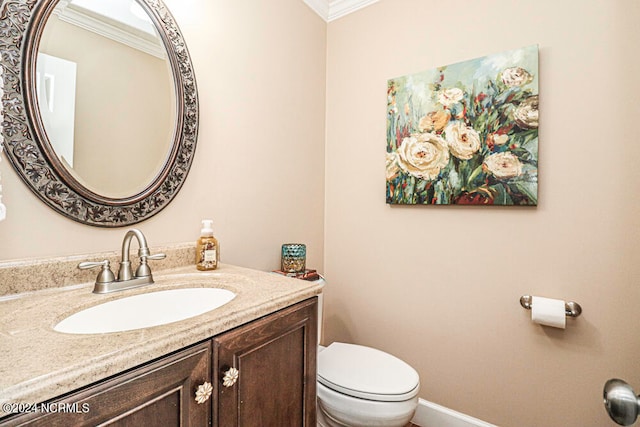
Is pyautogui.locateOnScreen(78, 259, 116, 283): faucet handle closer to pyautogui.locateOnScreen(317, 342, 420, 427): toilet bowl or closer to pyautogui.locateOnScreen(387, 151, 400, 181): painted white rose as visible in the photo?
pyautogui.locateOnScreen(317, 342, 420, 427): toilet bowl

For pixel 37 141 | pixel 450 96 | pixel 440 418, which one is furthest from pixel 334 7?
pixel 440 418

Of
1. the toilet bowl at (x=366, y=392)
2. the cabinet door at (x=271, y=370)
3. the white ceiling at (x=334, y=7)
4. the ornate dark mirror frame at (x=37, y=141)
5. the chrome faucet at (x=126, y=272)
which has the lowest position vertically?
the toilet bowl at (x=366, y=392)

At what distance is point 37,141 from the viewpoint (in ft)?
2.92

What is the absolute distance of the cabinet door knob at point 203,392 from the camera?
659 mm

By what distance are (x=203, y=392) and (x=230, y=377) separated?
0.08m

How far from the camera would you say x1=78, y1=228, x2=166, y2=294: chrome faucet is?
0.92m

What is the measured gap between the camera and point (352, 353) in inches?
58.1

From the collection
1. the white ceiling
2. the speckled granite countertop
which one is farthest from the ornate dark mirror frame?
the white ceiling

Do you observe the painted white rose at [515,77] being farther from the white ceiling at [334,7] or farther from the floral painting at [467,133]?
the white ceiling at [334,7]

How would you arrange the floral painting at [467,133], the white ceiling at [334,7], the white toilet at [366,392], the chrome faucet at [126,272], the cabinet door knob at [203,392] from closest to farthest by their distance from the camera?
the cabinet door knob at [203,392], the chrome faucet at [126,272], the white toilet at [366,392], the floral painting at [467,133], the white ceiling at [334,7]

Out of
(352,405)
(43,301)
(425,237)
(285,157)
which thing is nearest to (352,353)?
(352,405)

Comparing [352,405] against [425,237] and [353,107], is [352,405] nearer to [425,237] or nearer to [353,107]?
[425,237]

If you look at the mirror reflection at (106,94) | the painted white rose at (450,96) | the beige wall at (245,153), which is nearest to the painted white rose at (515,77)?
the painted white rose at (450,96)

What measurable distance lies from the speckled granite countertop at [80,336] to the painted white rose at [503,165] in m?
1.01
